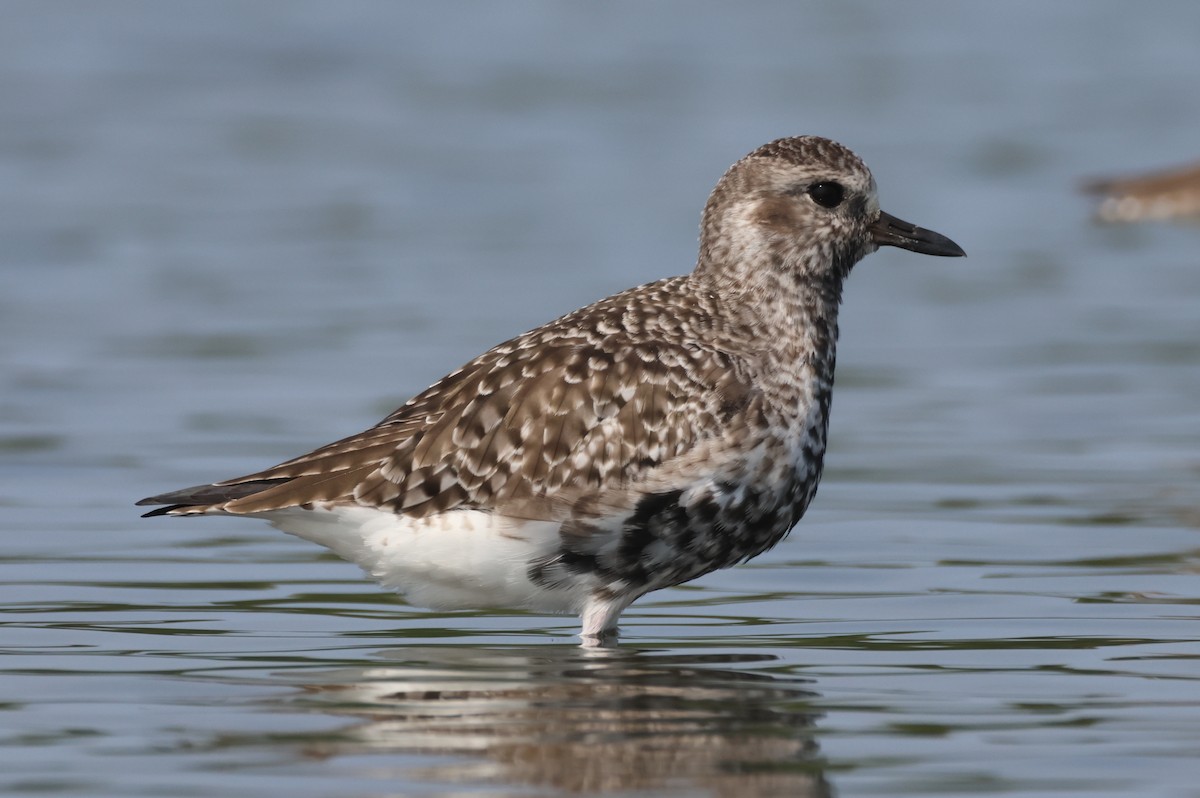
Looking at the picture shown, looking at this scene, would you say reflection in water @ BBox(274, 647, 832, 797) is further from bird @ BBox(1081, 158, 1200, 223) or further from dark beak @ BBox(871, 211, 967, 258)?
bird @ BBox(1081, 158, 1200, 223)

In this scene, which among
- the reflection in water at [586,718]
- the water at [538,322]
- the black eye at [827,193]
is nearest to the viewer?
the reflection in water at [586,718]

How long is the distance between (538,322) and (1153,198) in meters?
8.37

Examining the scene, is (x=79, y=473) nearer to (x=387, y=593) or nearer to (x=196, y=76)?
(x=387, y=593)

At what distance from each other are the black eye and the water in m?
1.90

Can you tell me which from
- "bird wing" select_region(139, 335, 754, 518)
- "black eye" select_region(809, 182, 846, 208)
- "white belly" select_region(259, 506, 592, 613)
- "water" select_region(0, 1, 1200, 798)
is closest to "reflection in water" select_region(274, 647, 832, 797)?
"water" select_region(0, 1, 1200, 798)

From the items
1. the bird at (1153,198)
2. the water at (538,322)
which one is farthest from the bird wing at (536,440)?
the bird at (1153,198)

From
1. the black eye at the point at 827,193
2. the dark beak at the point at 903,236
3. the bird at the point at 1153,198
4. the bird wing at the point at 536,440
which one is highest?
the bird at the point at 1153,198

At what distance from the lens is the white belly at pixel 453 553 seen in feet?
31.4

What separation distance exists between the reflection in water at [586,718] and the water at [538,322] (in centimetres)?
3

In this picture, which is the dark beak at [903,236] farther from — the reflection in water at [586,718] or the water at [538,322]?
the reflection in water at [586,718]

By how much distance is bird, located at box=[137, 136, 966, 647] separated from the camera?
9508mm

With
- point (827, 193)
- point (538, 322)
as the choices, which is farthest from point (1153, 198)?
point (827, 193)

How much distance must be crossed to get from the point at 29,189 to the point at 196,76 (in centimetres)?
821

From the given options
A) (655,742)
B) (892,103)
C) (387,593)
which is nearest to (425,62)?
(892,103)
